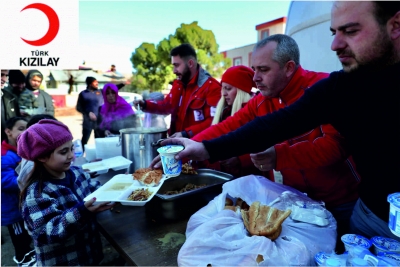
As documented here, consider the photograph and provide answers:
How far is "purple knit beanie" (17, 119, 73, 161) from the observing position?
1.70 metres

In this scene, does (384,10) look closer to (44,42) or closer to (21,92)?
(44,42)

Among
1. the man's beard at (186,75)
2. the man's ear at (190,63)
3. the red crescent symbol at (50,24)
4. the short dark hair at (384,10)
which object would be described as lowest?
the short dark hair at (384,10)

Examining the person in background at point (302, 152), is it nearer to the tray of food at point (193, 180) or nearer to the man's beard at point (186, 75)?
the tray of food at point (193, 180)

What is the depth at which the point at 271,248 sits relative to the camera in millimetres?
976

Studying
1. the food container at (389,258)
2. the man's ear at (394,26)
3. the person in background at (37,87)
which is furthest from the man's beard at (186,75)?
the food container at (389,258)

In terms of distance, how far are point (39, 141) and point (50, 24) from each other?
271 centimetres

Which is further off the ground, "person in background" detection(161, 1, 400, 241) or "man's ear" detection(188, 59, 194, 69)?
"man's ear" detection(188, 59, 194, 69)

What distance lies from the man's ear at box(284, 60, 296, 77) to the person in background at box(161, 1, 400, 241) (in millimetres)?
466

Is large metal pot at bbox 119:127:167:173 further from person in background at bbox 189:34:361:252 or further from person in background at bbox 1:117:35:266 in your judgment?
person in background at bbox 1:117:35:266

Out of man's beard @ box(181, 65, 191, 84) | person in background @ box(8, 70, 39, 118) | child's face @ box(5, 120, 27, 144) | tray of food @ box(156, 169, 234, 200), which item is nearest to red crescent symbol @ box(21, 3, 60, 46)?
person in background @ box(8, 70, 39, 118)

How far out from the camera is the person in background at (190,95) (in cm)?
336

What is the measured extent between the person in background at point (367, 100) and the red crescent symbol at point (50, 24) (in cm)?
366

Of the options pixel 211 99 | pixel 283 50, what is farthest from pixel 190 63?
pixel 283 50

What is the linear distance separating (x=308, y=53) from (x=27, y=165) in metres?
4.87
